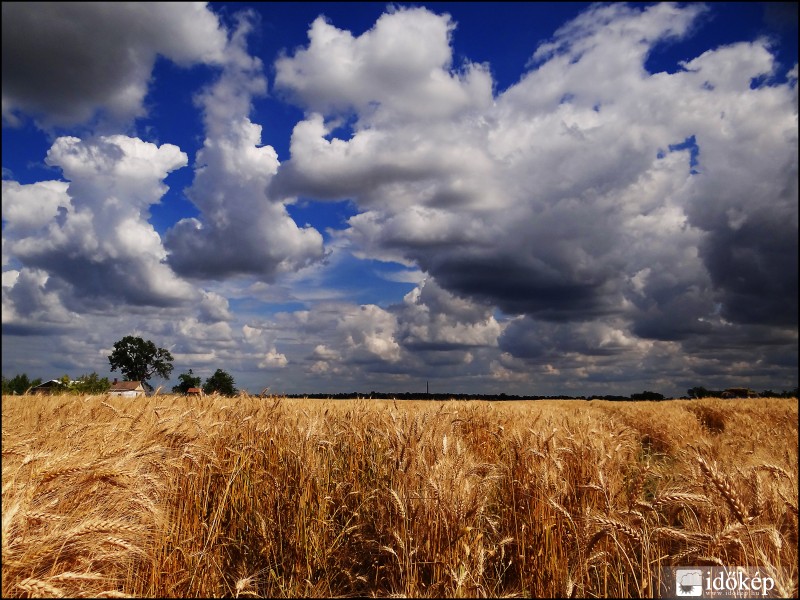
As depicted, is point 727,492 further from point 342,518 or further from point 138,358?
point 138,358

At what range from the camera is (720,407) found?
62.8ft

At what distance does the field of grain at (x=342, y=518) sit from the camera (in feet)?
11.1

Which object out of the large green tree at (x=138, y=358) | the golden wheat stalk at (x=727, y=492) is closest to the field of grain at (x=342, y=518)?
the golden wheat stalk at (x=727, y=492)

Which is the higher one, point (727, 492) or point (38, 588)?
point (727, 492)

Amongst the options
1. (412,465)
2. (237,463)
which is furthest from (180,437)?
(412,465)

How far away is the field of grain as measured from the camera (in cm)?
338

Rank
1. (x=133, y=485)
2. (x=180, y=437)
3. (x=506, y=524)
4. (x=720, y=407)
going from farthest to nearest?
(x=720, y=407), (x=180, y=437), (x=506, y=524), (x=133, y=485)

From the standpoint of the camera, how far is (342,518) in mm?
4941

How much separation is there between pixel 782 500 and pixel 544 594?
6.80 ft

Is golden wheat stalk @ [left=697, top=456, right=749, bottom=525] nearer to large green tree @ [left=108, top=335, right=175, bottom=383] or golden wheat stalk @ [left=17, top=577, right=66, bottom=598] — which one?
golden wheat stalk @ [left=17, top=577, right=66, bottom=598]

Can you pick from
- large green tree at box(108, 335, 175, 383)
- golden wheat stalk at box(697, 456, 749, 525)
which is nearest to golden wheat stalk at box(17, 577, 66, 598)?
golden wheat stalk at box(697, 456, 749, 525)

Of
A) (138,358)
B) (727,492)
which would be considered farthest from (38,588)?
(138,358)

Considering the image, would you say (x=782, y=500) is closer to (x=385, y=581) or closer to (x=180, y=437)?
(x=385, y=581)

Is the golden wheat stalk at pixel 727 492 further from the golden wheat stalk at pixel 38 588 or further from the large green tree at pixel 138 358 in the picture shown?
the large green tree at pixel 138 358
